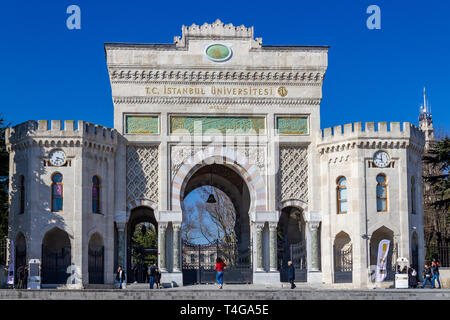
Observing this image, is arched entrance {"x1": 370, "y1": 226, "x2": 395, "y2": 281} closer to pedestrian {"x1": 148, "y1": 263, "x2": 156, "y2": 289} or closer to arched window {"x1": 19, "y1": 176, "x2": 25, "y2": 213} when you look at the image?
pedestrian {"x1": 148, "y1": 263, "x2": 156, "y2": 289}

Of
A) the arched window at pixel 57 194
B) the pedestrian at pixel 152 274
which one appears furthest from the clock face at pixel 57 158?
the pedestrian at pixel 152 274

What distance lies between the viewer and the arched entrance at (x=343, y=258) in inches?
1390

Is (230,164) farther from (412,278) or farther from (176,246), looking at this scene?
(412,278)

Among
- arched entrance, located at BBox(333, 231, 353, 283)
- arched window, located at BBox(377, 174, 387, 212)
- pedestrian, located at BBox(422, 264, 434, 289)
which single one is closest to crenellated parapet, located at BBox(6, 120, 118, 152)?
arched entrance, located at BBox(333, 231, 353, 283)

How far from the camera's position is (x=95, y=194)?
35250 mm

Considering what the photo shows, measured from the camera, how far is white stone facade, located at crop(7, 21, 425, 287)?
115ft

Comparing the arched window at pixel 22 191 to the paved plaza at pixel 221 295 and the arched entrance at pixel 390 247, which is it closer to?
the paved plaza at pixel 221 295

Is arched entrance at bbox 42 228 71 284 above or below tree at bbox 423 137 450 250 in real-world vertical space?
below

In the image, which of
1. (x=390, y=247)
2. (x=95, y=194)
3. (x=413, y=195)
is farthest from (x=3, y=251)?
(x=413, y=195)

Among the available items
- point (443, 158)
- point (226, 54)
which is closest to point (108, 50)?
point (226, 54)

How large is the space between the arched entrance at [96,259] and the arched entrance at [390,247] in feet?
37.6

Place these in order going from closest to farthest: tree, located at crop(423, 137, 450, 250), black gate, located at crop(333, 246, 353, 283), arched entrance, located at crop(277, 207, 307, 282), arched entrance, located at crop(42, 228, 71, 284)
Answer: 1. arched entrance, located at crop(42, 228, 71, 284)
2. black gate, located at crop(333, 246, 353, 283)
3. arched entrance, located at crop(277, 207, 307, 282)
4. tree, located at crop(423, 137, 450, 250)

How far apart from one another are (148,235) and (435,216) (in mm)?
20655

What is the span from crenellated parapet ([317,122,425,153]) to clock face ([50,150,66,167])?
446 inches
